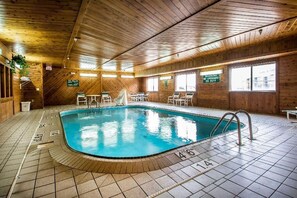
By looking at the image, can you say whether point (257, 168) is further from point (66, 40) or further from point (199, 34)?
point (66, 40)

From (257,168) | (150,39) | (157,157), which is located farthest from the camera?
(150,39)

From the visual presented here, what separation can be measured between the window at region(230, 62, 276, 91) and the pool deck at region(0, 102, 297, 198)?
4819 millimetres

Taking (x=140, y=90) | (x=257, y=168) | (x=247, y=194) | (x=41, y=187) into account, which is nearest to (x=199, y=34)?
(x=257, y=168)

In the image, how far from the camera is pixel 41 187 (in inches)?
66.2

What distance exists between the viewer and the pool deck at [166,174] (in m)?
1.62

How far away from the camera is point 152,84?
14094mm

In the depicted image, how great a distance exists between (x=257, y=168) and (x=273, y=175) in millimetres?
191

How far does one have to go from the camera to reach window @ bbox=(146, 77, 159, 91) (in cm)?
1355

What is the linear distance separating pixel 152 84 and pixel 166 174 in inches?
487

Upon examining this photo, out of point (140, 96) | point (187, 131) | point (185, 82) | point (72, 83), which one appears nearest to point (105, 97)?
point (72, 83)

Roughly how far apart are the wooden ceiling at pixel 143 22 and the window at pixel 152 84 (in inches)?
310

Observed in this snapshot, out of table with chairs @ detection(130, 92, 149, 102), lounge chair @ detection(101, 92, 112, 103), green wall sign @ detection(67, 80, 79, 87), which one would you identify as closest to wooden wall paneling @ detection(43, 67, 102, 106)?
green wall sign @ detection(67, 80, 79, 87)

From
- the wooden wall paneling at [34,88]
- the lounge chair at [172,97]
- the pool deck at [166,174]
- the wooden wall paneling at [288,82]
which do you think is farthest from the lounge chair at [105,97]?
the wooden wall paneling at [288,82]

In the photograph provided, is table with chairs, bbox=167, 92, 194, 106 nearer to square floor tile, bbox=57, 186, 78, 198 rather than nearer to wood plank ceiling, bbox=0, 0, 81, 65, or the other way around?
wood plank ceiling, bbox=0, 0, 81, 65
